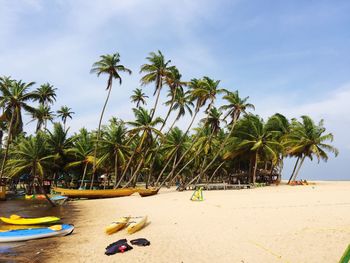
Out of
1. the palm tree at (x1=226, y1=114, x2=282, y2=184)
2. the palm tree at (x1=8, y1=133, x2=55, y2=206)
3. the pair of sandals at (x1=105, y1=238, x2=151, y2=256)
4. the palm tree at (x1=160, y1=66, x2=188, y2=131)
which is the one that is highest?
the palm tree at (x1=160, y1=66, x2=188, y2=131)

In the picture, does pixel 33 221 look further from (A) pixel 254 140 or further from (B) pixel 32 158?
(A) pixel 254 140

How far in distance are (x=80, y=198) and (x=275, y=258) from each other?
29369mm

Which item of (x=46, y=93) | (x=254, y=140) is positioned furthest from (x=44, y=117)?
(x=254, y=140)

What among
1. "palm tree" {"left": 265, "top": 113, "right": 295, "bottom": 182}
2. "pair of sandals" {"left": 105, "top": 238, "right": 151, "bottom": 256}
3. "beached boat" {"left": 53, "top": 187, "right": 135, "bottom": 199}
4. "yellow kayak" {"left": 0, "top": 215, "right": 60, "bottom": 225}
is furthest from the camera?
"palm tree" {"left": 265, "top": 113, "right": 295, "bottom": 182}

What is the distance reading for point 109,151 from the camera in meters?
38.6

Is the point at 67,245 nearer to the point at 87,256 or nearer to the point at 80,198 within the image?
the point at 87,256

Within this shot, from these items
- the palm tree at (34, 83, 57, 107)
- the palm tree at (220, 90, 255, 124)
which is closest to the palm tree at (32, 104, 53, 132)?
the palm tree at (34, 83, 57, 107)

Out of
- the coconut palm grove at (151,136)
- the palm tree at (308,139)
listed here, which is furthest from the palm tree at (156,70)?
the palm tree at (308,139)

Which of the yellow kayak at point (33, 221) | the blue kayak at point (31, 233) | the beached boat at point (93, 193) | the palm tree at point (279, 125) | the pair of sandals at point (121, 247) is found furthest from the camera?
the palm tree at point (279, 125)

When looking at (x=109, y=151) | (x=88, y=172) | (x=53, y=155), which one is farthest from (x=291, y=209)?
(x=88, y=172)

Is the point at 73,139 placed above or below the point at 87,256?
above

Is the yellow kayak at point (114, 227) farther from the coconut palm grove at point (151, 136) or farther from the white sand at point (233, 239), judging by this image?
the coconut palm grove at point (151, 136)

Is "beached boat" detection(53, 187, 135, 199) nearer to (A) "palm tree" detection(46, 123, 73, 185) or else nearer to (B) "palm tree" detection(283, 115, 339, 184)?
(A) "palm tree" detection(46, 123, 73, 185)

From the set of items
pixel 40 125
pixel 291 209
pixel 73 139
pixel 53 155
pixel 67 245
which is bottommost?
pixel 67 245
